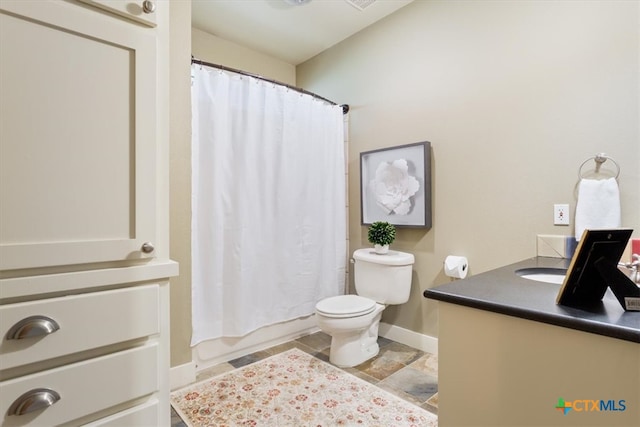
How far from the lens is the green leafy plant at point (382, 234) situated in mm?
2299

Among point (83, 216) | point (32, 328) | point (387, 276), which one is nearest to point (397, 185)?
point (387, 276)

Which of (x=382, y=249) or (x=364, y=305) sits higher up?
(x=382, y=249)

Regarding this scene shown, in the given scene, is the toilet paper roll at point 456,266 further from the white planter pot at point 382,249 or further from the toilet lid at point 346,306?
the toilet lid at point 346,306

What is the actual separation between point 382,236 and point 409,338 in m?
0.82

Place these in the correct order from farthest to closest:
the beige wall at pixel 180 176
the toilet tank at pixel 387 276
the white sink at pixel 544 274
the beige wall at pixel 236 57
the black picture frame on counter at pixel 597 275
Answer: the beige wall at pixel 236 57 → the toilet tank at pixel 387 276 → the beige wall at pixel 180 176 → the white sink at pixel 544 274 → the black picture frame on counter at pixel 597 275

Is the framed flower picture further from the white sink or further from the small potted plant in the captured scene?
the white sink

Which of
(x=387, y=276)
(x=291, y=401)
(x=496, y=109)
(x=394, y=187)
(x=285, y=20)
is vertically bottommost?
(x=291, y=401)

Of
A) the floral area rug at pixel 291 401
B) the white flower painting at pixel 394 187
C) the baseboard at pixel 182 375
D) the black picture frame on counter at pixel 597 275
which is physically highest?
the white flower painting at pixel 394 187

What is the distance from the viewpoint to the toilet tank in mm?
2223

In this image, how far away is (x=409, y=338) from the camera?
2.39 m

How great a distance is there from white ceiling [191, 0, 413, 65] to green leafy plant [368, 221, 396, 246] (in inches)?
65.0

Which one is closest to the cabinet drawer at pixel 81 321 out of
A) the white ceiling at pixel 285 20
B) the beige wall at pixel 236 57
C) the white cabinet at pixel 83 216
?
the white cabinet at pixel 83 216

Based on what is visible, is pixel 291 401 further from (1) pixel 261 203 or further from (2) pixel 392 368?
(1) pixel 261 203

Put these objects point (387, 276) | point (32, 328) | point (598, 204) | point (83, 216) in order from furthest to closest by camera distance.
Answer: point (387, 276)
point (598, 204)
point (83, 216)
point (32, 328)
